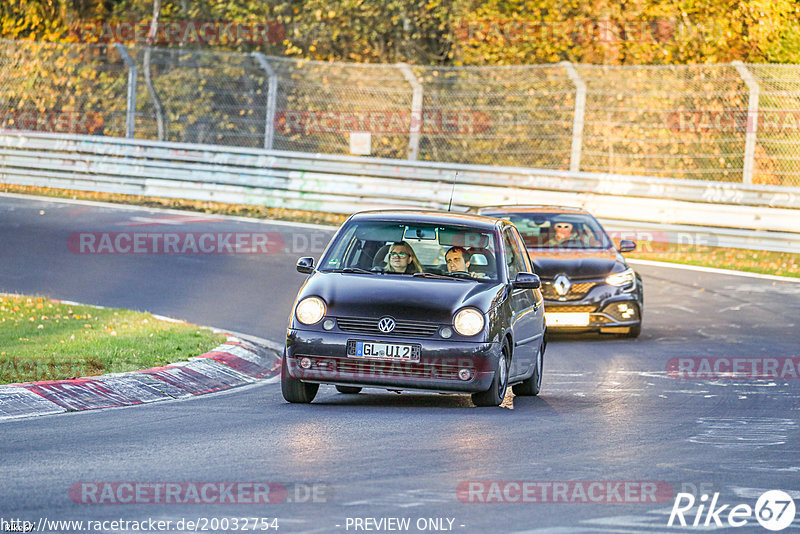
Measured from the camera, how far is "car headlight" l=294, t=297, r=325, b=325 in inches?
412

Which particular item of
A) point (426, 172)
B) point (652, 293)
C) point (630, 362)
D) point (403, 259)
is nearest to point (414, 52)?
point (426, 172)

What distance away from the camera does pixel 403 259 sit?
1130cm

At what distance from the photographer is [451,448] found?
8.55 m

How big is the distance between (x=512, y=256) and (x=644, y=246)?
13.0m

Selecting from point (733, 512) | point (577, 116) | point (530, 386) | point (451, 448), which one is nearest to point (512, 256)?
point (530, 386)

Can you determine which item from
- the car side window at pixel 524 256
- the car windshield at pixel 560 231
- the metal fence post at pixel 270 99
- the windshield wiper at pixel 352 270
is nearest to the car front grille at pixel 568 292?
the car windshield at pixel 560 231

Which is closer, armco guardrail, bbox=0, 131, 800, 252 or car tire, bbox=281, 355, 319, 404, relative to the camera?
car tire, bbox=281, 355, 319, 404

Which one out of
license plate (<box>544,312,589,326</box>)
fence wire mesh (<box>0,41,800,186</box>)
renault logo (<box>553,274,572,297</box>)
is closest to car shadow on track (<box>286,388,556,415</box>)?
license plate (<box>544,312,589,326</box>)

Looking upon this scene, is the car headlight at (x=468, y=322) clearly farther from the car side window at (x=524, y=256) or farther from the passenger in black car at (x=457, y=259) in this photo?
the car side window at (x=524, y=256)

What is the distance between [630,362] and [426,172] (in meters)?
12.3

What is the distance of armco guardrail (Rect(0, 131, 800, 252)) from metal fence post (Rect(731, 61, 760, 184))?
0.37 m

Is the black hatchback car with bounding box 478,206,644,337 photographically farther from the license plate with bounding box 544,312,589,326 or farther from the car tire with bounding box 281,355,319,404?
the car tire with bounding box 281,355,319,404

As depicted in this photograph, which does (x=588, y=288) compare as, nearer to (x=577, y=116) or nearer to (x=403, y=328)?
(x=403, y=328)

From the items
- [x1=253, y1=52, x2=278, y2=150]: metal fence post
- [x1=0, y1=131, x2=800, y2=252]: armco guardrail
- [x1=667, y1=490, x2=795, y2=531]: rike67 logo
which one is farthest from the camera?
[x1=253, y1=52, x2=278, y2=150]: metal fence post
